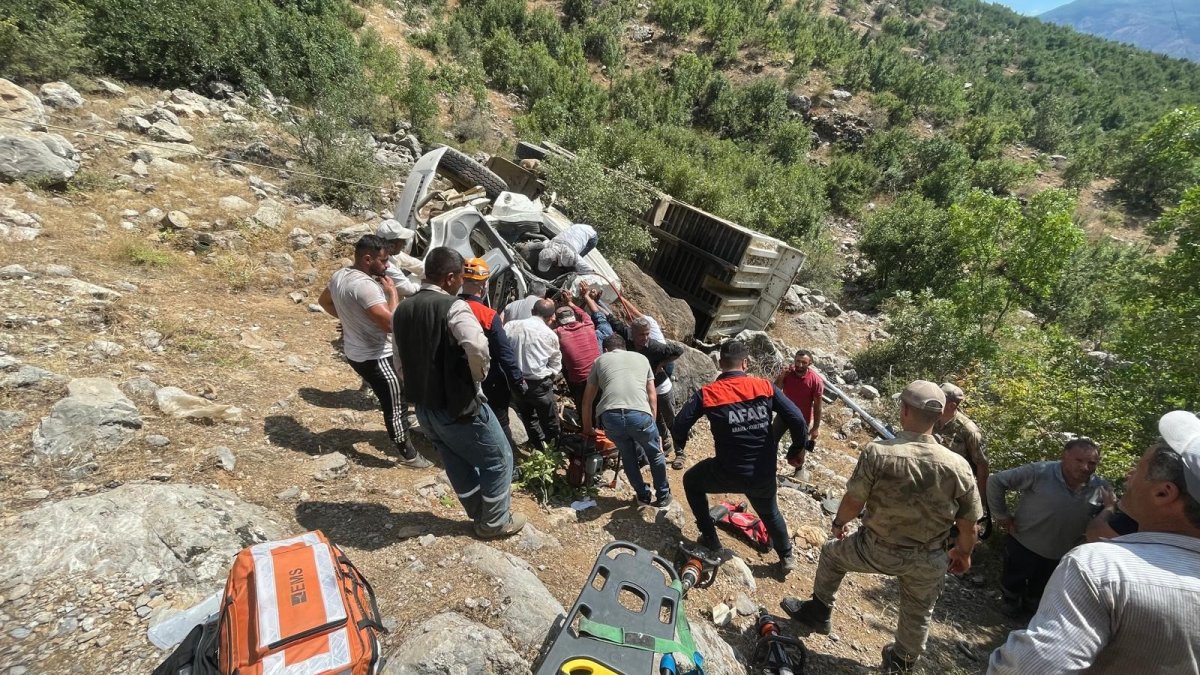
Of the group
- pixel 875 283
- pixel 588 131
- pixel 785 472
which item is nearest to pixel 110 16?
pixel 588 131

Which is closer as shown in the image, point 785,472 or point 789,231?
point 785,472

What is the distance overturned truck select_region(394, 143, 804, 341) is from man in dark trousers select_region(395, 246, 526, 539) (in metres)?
2.63

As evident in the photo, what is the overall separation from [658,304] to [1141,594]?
5.97m

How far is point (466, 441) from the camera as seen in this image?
2.69 m

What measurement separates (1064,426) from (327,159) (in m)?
9.53

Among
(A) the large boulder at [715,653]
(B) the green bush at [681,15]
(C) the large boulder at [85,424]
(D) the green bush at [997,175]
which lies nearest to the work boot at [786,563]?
A: (A) the large boulder at [715,653]

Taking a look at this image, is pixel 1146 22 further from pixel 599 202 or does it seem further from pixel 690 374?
pixel 690 374

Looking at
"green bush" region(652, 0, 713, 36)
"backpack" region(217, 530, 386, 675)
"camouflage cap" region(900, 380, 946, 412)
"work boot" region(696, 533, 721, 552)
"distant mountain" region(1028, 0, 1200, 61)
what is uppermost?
"distant mountain" region(1028, 0, 1200, 61)

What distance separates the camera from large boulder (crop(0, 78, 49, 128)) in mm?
5773

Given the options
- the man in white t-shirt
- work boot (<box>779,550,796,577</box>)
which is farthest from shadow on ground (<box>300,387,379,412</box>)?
work boot (<box>779,550,796,577</box>)

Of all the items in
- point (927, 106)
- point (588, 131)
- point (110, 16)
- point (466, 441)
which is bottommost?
point (466, 441)

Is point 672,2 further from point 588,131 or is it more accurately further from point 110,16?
point 110,16

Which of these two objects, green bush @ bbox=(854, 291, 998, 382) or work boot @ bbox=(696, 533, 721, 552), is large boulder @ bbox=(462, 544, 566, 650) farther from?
green bush @ bbox=(854, 291, 998, 382)

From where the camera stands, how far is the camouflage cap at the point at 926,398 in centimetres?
230
